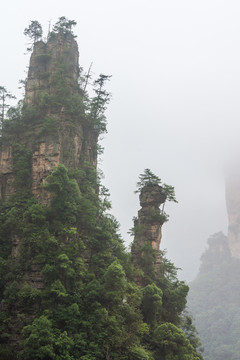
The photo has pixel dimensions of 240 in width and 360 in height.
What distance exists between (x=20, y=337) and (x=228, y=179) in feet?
393

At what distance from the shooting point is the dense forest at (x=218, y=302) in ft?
226

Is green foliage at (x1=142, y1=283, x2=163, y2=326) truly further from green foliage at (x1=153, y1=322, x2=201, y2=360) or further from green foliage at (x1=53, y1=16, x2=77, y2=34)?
green foliage at (x1=53, y1=16, x2=77, y2=34)

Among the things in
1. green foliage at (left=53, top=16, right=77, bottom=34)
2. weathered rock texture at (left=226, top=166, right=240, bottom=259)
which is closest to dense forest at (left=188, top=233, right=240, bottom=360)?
weathered rock texture at (left=226, top=166, right=240, bottom=259)

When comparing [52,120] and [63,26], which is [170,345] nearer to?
[52,120]

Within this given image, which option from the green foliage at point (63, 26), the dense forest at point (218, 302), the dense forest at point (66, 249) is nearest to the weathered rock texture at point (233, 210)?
the dense forest at point (218, 302)

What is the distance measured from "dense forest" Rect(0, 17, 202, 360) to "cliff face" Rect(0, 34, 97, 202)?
0.38 ft

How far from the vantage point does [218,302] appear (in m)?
91.6

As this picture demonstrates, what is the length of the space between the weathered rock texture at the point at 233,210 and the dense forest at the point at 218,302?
3648mm

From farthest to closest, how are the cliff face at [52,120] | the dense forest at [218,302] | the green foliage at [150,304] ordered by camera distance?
the dense forest at [218,302]
the cliff face at [52,120]
the green foliage at [150,304]

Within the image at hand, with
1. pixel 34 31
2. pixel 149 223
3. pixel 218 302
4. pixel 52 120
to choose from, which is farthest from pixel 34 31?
pixel 218 302

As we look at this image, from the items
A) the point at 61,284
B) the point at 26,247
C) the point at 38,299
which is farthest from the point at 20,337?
the point at 26,247

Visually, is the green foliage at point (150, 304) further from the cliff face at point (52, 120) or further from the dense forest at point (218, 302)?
the dense forest at point (218, 302)

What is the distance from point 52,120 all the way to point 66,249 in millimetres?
13600

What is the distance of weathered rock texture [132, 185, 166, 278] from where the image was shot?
1341 inches
